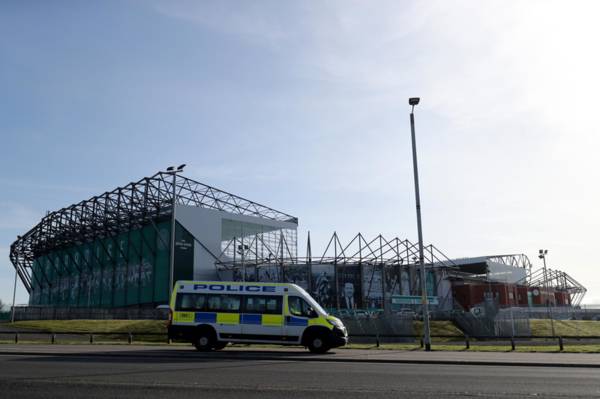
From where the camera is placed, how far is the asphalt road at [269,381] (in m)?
9.83

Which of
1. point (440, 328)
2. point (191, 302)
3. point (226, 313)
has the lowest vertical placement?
point (440, 328)

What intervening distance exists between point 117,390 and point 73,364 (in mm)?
5961

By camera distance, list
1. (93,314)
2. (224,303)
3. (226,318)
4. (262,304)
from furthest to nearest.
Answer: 1. (93,314)
2. (224,303)
3. (262,304)
4. (226,318)

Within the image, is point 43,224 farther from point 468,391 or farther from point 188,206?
point 468,391

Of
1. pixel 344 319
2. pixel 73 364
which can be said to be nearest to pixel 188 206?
pixel 344 319

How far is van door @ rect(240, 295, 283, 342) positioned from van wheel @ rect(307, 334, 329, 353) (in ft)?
4.33

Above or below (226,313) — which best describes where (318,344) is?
below

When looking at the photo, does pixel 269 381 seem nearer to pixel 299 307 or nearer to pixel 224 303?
pixel 299 307

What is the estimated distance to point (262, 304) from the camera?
22.7m

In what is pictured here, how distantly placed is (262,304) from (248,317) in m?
0.79

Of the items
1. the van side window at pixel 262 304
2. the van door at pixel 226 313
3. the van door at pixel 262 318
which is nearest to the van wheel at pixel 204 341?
the van door at pixel 226 313

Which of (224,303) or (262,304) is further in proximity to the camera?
(224,303)

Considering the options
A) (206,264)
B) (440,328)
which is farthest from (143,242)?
(440,328)

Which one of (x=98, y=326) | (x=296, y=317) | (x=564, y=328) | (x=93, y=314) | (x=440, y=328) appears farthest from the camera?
(x=93, y=314)
